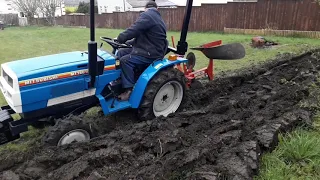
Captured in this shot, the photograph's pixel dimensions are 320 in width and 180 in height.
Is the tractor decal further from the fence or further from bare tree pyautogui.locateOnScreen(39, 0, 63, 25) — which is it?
bare tree pyautogui.locateOnScreen(39, 0, 63, 25)

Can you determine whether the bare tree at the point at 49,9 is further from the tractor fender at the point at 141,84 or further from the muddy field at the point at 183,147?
the muddy field at the point at 183,147

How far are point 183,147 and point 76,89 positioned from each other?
158 centimetres

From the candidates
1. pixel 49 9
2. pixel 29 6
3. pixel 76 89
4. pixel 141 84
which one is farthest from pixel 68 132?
pixel 29 6

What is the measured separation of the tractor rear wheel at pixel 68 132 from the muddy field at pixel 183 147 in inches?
4.6

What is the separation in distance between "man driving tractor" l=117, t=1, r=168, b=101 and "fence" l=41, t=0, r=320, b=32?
1332cm

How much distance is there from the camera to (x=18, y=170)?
3254mm

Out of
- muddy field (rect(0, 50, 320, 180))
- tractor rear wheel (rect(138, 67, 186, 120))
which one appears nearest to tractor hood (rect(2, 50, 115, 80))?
tractor rear wheel (rect(138, 67, 186, 120))

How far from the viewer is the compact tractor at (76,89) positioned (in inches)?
144

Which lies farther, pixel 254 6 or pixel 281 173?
pixel 254 6

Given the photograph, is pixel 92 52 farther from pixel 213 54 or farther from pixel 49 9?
pixel 49 9

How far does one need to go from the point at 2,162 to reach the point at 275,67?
20.7 ft

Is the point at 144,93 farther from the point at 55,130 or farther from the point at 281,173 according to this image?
the point at 281,173

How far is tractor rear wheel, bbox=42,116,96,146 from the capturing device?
11.7ft

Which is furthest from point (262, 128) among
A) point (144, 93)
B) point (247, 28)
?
point (247, 28)
